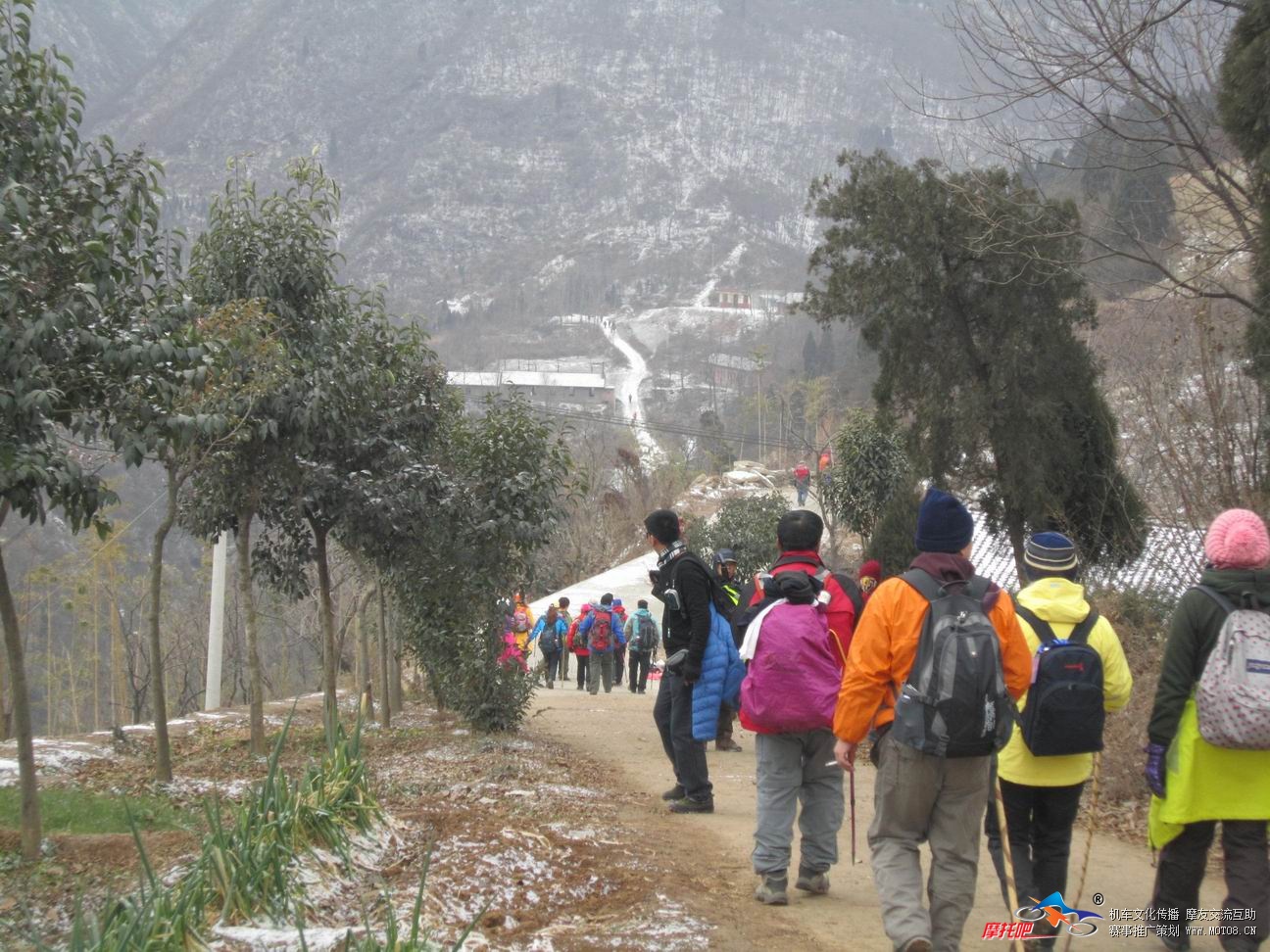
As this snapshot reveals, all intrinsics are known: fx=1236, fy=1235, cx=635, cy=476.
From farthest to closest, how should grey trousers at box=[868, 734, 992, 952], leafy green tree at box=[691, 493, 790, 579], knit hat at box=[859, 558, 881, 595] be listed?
leafy green tree at box=[691, 493, 790, 579] → knit hat at box=[859, 558, 881, 595] → grey trousers at box=[868, 734, 992, 952]

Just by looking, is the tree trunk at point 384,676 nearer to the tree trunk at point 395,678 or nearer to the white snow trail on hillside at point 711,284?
the tree trunk at point 395,678

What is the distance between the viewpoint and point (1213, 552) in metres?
5.11

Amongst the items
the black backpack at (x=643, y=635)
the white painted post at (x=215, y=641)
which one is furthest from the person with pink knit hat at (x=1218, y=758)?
the white painted post at (x=215, y=641)

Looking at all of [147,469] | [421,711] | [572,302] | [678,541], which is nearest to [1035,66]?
[678,541]

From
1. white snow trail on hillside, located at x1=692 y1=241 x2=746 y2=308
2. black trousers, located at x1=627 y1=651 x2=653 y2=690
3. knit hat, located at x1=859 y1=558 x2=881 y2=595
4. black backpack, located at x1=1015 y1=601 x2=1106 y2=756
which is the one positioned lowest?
black trousers, located at x1=627 y1=651 x2=653 y2=690

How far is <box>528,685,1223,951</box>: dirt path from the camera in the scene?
546 centimetres

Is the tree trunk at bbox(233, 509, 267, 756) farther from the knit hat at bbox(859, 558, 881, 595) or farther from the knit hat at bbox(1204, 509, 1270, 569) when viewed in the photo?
the knit hat at bbox(1204, 509, 1270, 569)

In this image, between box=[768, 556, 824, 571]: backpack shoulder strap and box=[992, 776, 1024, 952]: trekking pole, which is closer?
box=[992, 776, 1024, 952]: trekking pole

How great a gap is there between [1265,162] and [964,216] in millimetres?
7071

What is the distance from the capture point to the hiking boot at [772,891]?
19.5ft

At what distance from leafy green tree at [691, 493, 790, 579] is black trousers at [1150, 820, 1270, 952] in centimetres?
2477

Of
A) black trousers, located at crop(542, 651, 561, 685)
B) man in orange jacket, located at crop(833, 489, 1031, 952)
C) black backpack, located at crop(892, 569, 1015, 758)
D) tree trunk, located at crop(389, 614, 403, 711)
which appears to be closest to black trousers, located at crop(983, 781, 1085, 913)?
man in orange jacket, located at crop(833, 489, 1031, 952)

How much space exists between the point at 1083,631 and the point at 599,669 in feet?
55.6

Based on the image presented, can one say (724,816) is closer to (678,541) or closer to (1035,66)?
(678,541)
